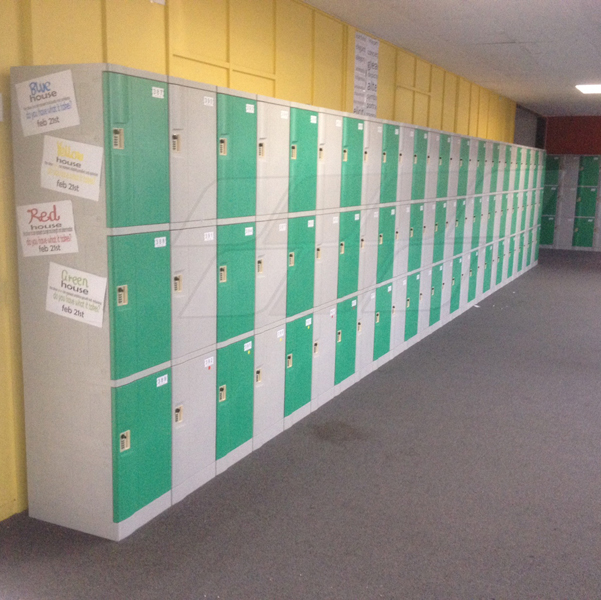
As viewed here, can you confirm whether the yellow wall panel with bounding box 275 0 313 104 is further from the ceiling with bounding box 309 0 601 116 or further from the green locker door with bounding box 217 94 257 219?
the green locker door with bounding box 217 94 257 219

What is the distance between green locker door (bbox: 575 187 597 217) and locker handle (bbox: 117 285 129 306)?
12784mm

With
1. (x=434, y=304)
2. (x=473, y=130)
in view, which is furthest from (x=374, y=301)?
(x=473, y=130)

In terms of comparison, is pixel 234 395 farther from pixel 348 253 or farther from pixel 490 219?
pixel 490 219

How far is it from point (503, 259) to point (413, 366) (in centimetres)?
447

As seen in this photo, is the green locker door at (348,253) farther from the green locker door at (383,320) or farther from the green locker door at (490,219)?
the green locker door at (490,219)

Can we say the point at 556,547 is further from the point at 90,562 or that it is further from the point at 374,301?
the point at 374,301

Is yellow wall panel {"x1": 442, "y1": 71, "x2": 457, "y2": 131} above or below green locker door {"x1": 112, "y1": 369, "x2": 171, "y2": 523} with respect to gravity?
above

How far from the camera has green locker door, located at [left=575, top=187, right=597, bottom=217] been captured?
44.5 ft

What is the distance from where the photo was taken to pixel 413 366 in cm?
573

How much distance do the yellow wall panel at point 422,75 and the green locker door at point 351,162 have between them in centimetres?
256

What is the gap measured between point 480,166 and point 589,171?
6755mm

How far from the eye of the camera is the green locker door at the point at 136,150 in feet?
8.59

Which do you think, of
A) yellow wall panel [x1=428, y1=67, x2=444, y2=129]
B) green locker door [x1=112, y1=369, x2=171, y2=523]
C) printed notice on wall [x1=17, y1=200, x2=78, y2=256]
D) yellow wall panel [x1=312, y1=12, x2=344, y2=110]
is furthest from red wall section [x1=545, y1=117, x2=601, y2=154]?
printed notice on wall [x1=17, y1=200, x2=78, y2=256]

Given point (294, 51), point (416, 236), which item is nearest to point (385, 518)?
point (294, 51)
